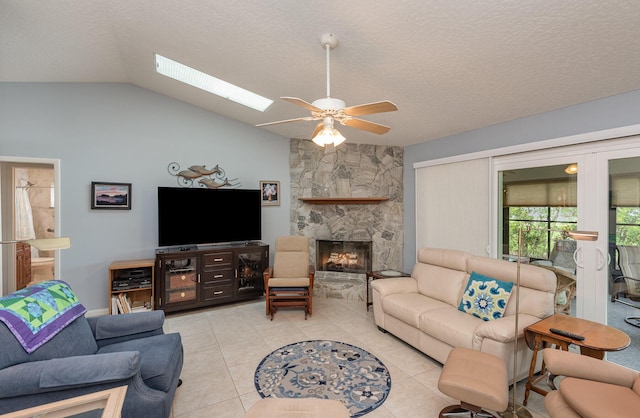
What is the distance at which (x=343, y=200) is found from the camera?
4.77 m

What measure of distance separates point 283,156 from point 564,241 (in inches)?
160

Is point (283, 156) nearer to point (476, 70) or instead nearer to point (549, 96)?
point (476, 70)

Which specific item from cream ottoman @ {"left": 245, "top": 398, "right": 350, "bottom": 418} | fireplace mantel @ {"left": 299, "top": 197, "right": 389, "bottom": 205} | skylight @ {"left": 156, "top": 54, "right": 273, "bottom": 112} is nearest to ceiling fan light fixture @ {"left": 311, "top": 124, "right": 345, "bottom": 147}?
cream ottoman @ {"left": 245, "top": 398, "right": 350, "bottom": 418}

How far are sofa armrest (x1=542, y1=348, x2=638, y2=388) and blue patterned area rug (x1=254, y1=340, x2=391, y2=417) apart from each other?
120 cm

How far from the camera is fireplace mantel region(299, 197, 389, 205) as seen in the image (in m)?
4.71

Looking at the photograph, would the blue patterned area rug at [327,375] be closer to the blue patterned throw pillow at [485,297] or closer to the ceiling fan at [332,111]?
the blue patterned throw pillow at [485,297]

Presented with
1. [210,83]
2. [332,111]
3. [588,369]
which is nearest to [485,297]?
[588,369]

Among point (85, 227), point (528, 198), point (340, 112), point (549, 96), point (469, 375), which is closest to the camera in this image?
point (469, 375)

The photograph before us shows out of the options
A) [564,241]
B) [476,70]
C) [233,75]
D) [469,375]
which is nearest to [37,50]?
[233,75]

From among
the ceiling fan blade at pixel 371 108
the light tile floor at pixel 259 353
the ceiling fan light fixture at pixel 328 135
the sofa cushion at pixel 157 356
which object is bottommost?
the light tile floor at pixel 259 353

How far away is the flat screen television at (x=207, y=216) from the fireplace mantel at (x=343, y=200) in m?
0.90

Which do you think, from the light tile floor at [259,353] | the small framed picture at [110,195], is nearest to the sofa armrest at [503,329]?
the light tile floor at [259,353]

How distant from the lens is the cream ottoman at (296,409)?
1.52m

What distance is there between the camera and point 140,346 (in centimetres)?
208
